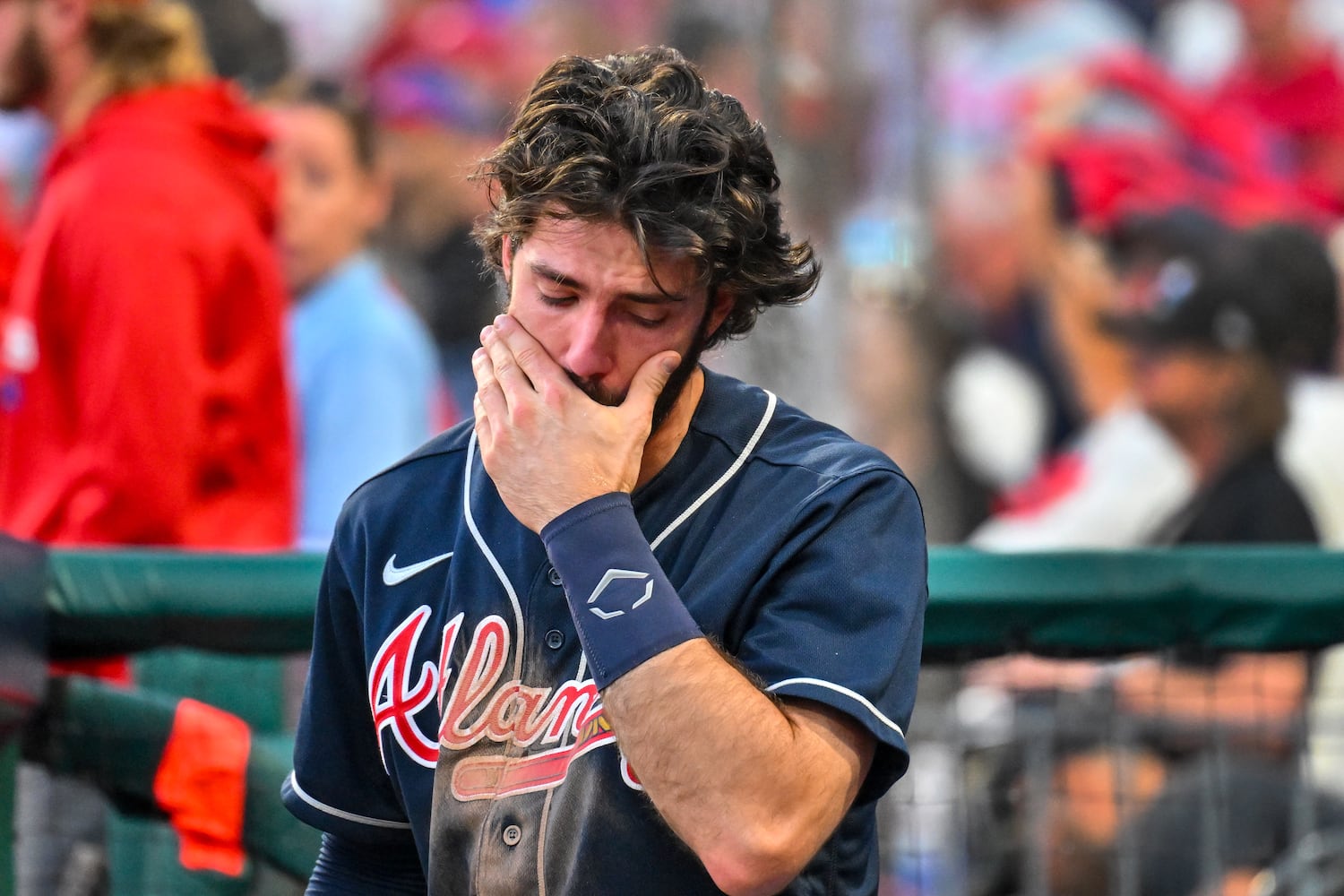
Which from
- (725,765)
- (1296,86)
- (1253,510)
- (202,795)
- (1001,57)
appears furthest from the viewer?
(1001,57)

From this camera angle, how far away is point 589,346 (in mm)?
2172

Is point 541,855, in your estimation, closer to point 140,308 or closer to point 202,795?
point 202,795

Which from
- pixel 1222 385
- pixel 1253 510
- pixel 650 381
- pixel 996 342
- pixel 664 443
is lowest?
pixel 996 342

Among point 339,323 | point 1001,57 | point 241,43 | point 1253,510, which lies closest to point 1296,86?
point 1001,57

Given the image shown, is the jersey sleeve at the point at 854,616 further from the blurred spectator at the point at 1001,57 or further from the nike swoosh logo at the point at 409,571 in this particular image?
the blurred spectator at the point at 1001,57

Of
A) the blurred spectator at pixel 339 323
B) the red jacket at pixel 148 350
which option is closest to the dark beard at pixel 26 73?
the red jacket at pixel 148 350

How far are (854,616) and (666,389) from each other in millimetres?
370

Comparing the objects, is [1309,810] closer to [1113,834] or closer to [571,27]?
[1113,834]

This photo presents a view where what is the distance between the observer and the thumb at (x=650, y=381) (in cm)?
217

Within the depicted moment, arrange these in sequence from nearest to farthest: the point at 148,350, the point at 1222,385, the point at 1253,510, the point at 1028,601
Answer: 1. the point at 1028,601
2. the point at 148,350
3. the point at 1253,510
4. the point at 1222,385

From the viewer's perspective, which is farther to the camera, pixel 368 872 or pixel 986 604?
pixel 986 604

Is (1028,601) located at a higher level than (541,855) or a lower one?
lower

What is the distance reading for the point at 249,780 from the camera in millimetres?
3014

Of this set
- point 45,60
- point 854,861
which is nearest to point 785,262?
point 854,861
